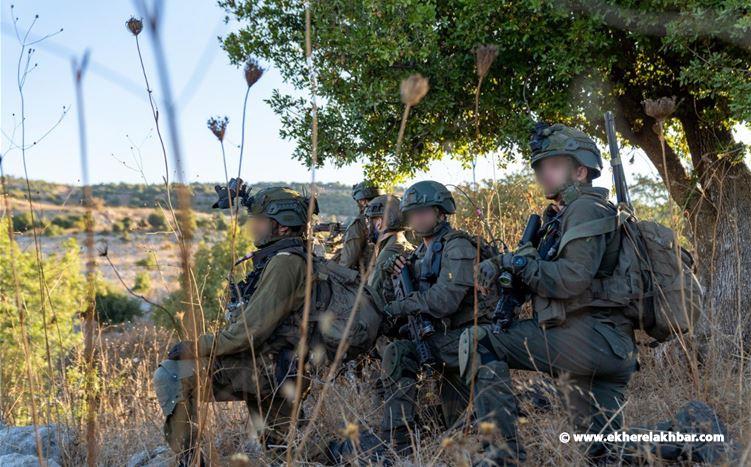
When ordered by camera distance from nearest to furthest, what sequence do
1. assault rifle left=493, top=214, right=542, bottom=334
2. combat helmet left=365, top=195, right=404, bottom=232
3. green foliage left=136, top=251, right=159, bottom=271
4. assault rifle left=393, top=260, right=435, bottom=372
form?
green foliage left=136, top=251, right=159, bottom=271
assault rifle left=493, top=214, right=542, bottom=334
assault rifle left=393, top=260, right=435, bottom=372
combat helmet left=365, top=195, right=404, bottom=232

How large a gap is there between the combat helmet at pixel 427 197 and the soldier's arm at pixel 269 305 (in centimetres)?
95

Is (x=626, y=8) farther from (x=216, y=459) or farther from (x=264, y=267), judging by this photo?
(x=216, y=459)

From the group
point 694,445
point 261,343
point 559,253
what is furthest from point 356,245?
point 694,445

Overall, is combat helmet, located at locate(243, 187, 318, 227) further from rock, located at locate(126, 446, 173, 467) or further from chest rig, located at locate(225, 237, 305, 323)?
rock, located at locate(126, 446, 173, 467)

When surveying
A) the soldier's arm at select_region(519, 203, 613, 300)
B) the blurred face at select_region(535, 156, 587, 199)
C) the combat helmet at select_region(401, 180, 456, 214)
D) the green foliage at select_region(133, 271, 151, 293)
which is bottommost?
the green foliage at select_region(133, 271, 151, 293)

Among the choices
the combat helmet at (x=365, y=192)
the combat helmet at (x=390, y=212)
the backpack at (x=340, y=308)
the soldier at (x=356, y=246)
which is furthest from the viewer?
the combat helmet at (x=365, y=192)

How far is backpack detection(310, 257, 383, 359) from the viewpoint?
4359mm

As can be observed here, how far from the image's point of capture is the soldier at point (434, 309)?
4.45 m

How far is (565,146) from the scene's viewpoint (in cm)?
400

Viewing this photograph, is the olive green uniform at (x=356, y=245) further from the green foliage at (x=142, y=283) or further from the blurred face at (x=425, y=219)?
the green foliage at (x=142, y=283)

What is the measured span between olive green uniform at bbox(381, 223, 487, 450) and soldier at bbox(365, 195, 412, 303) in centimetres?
41

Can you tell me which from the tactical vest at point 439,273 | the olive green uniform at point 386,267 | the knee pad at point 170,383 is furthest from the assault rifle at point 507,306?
the knee pad at point 170,383

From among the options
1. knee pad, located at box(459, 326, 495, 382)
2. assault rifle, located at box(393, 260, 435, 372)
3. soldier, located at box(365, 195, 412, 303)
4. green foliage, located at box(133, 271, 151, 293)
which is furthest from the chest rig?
green foliage, located at box(133, 271, 151, 293)

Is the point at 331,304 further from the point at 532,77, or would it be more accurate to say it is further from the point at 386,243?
the point at 532,77
